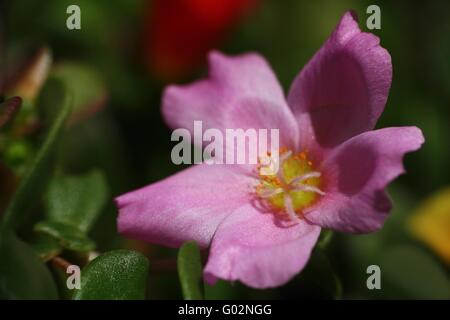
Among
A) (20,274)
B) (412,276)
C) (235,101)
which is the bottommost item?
(412,276)

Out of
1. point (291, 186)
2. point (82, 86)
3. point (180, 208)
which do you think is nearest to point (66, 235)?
point (180, 208)

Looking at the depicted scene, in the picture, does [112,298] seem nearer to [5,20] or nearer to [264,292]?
[264,292]

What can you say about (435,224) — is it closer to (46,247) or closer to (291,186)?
(291,186)

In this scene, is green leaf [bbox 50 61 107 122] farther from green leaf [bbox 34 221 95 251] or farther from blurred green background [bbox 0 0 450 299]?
green leaf [bbox 34 221 95 251]

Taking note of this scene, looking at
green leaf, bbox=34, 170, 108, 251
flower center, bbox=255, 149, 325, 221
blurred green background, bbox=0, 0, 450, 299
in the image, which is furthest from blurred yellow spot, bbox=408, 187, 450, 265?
green leaf, bbox=34, 170, 108, 251

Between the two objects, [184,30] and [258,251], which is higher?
[184,30]
